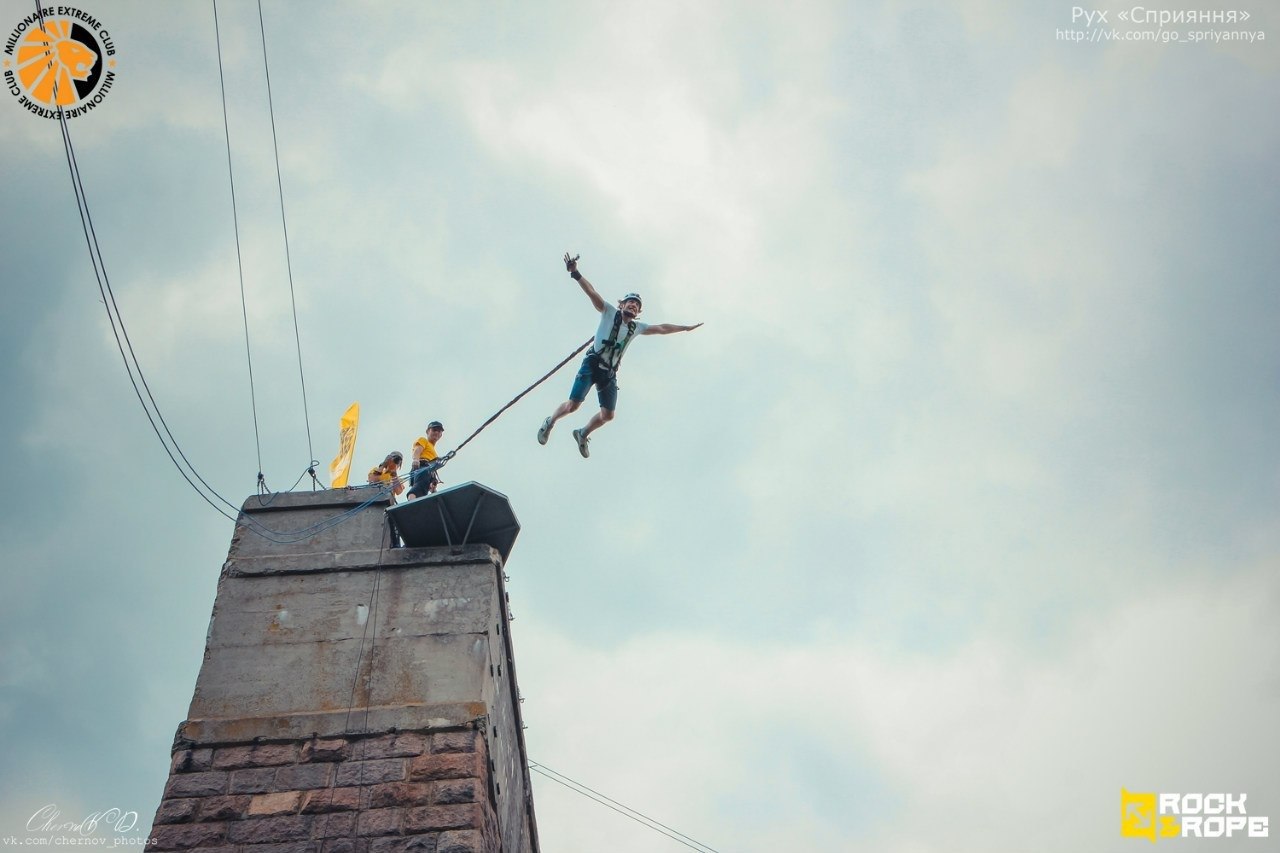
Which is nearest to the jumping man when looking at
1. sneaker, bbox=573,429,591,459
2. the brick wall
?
sneaker, bbox=573,429,591,459

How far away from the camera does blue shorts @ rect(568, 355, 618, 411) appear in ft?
40.2

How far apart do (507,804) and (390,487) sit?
307 centimetres

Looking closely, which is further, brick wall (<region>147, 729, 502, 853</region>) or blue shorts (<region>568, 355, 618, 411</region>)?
blue shorts (<region>568, 355, 618, 411</region>)

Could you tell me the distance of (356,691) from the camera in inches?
357

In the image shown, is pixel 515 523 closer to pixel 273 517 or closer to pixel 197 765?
pixel 273 517

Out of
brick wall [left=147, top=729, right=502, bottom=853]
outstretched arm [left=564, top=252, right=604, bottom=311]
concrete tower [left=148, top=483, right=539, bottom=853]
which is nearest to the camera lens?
brick wall [left=147, top=729, right=502, bottom=853]

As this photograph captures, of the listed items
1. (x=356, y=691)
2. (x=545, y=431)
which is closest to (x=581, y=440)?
(x=545, y=431)

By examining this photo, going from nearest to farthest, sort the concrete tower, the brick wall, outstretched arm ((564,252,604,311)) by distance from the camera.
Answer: the brick wall → the concrete tower → outstretched arm ((564,252,604,311))

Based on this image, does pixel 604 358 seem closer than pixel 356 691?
No

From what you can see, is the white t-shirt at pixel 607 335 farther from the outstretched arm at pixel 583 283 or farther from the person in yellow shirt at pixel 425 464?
the person in yellow shirt at pixel 425 464

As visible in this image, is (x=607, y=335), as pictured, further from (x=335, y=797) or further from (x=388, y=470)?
(x=335, y=797)

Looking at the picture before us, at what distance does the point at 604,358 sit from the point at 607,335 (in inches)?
10.6

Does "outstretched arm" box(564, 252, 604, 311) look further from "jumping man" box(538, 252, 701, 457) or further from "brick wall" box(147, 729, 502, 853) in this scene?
"brick wall" box(147, 729, 502, 853)

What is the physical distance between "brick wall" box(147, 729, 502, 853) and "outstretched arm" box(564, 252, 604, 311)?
4831 mm
